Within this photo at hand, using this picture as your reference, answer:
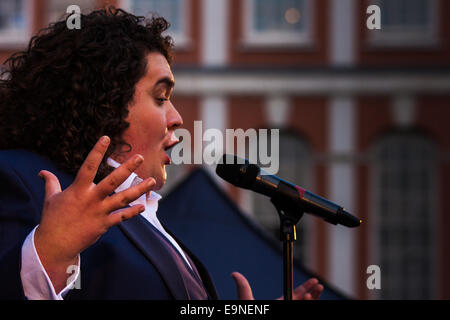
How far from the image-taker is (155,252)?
1801mm

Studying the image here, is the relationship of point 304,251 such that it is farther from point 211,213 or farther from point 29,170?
point 29,170

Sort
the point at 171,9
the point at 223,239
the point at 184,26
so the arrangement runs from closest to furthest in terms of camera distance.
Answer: the point at 223,239 → the point at 184,26 → the point at 171,9

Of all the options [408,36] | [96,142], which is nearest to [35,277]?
[96,142]

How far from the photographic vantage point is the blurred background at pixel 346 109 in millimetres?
9914

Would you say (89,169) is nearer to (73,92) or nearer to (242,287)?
(73,92)

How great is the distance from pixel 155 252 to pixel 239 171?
1.08 feet

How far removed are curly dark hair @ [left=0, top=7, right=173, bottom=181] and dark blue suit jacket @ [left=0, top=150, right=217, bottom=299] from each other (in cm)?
11

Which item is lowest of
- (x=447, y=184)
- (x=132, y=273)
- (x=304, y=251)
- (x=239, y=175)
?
(x=304, y=251)

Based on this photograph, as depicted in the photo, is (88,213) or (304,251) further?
(304,251)

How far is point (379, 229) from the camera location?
10.1 metres

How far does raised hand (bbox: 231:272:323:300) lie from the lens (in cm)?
220

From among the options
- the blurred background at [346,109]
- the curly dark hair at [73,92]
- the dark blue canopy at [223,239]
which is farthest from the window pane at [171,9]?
the curly dark hair at [73,92]
